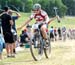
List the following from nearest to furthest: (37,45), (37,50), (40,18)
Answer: (37,45) → (37,50) → (40,18)

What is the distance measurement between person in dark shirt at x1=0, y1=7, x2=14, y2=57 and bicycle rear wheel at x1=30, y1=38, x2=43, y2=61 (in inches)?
40.9

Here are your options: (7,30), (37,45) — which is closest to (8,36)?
(7,30)

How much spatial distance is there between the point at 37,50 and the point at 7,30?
1.26 meters

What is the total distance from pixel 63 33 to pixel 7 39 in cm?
2663

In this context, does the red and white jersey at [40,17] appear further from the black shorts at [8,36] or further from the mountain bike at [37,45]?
the black shorts at [8,36]

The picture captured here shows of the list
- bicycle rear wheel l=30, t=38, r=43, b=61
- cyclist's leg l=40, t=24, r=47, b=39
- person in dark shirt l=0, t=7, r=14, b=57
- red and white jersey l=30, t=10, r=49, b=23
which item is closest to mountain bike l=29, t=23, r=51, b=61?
bicycle rear wheel l=30, t=38, r=43, b=61

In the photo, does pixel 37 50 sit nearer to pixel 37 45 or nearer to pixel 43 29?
pixel 37 45

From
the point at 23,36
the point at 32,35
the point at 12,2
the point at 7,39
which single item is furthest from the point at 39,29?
the point at 12,2

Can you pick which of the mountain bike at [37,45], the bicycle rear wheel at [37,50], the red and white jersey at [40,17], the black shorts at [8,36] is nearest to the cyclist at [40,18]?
the red and white jersey at [40,17]

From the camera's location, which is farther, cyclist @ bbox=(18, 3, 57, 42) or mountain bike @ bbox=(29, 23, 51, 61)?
cyclist @ bbox=(18, 3, 57, 42)

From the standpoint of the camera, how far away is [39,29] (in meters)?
14.7

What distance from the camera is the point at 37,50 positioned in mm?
14859

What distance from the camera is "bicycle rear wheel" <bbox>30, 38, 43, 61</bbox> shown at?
14491 millimetres

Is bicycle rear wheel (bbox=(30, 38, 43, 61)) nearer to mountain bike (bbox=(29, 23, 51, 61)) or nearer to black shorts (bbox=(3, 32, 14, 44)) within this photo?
mountain bike (bbox=(29, 23, 51, 61))
